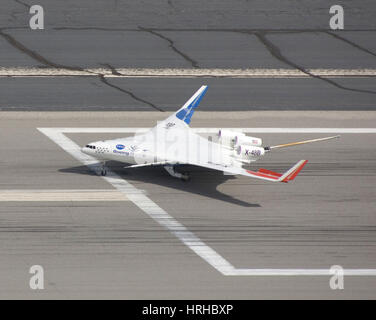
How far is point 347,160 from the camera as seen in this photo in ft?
154

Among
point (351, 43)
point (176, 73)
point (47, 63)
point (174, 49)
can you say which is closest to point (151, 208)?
point (176, 73)

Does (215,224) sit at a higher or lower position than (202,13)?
lower

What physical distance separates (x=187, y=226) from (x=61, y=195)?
6.89m

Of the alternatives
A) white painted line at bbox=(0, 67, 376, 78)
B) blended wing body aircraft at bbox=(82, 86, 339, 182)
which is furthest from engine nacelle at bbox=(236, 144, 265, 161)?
white painted line at bbox=(0, 67, 376, 78)

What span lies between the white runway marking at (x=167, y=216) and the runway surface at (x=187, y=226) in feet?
0.98

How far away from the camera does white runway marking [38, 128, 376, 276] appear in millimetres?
32312

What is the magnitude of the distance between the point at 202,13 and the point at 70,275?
166 ft

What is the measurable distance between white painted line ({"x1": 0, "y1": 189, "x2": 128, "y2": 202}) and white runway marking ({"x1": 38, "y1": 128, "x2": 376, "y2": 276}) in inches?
27.5

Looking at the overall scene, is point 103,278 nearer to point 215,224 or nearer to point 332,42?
point 215,224

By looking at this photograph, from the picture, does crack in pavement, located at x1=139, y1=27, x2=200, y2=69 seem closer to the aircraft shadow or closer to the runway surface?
the runway surface

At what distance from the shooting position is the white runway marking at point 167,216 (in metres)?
32.3

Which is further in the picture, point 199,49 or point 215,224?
point 199,49

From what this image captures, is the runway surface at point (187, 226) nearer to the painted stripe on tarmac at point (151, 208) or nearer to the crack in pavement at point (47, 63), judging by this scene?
the painted stripe on tarmac at point (151, 208)

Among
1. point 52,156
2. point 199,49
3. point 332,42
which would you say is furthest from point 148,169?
point 332,42
